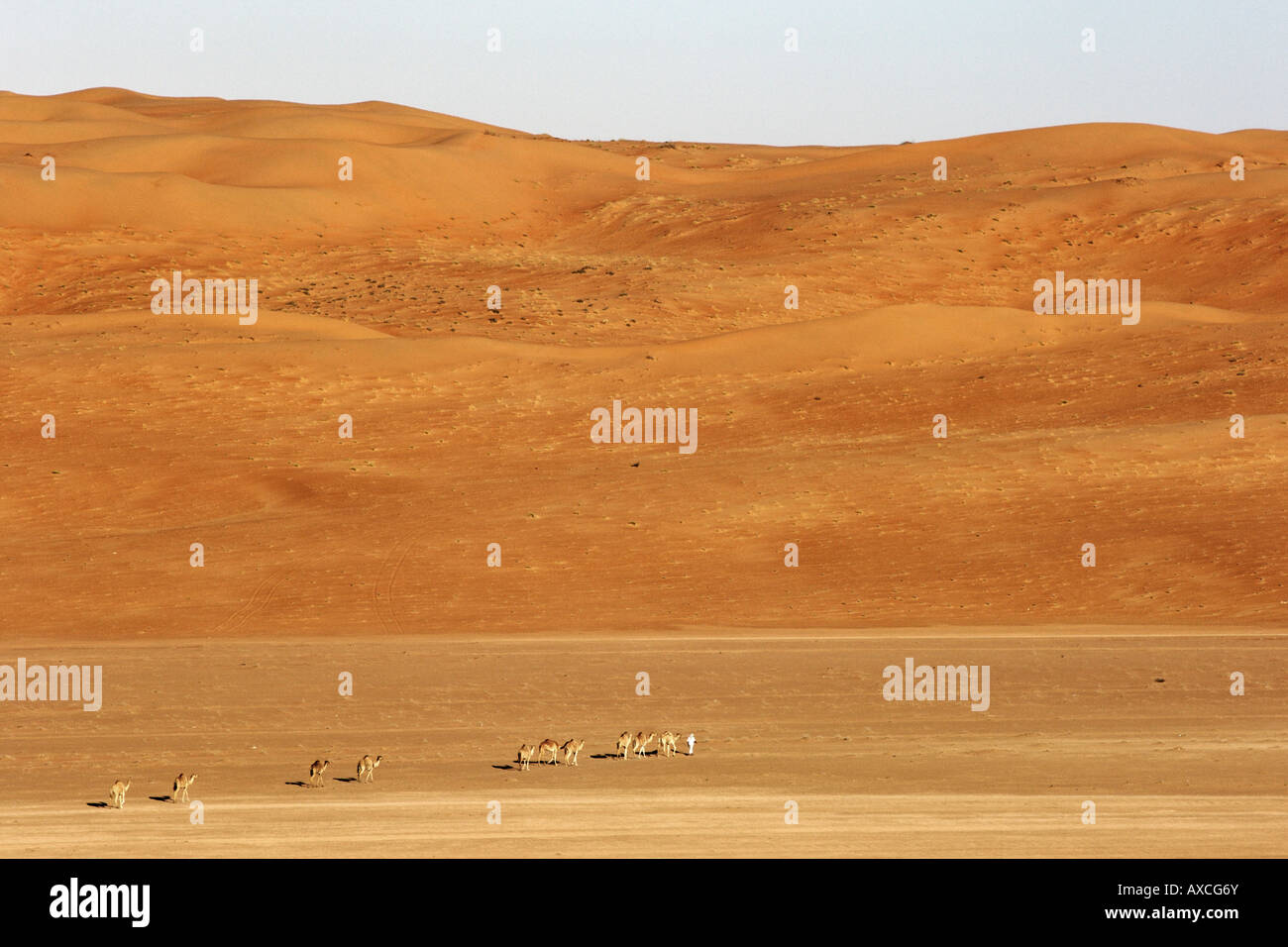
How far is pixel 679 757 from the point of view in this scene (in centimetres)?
1391

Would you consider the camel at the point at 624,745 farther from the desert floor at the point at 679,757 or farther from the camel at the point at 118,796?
the camel at the point at 118,796

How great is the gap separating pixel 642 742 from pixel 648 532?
1210cm

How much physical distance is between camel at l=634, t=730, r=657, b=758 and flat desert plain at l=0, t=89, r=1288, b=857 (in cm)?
23

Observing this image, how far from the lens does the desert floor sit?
34.2 ft

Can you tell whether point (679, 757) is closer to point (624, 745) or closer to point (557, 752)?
point (624, 745)

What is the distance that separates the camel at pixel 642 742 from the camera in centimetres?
1386

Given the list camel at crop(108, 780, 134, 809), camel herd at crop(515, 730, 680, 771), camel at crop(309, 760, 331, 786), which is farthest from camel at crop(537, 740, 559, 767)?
camel at crop(108, 780, 134, 809)

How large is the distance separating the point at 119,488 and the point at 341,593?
7.45m

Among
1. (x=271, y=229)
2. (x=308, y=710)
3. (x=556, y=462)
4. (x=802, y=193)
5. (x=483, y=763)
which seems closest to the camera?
(x=483, y=763)

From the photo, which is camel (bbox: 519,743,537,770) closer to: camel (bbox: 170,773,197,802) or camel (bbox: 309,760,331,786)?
camel (bbox: 309,760,331,786)

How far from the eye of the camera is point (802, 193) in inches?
2680

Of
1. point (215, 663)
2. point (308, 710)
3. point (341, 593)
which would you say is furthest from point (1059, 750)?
point (341, 593)

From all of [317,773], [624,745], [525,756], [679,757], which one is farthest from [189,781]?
[679,757]

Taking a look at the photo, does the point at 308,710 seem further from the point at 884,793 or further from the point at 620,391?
the point at 620,391
